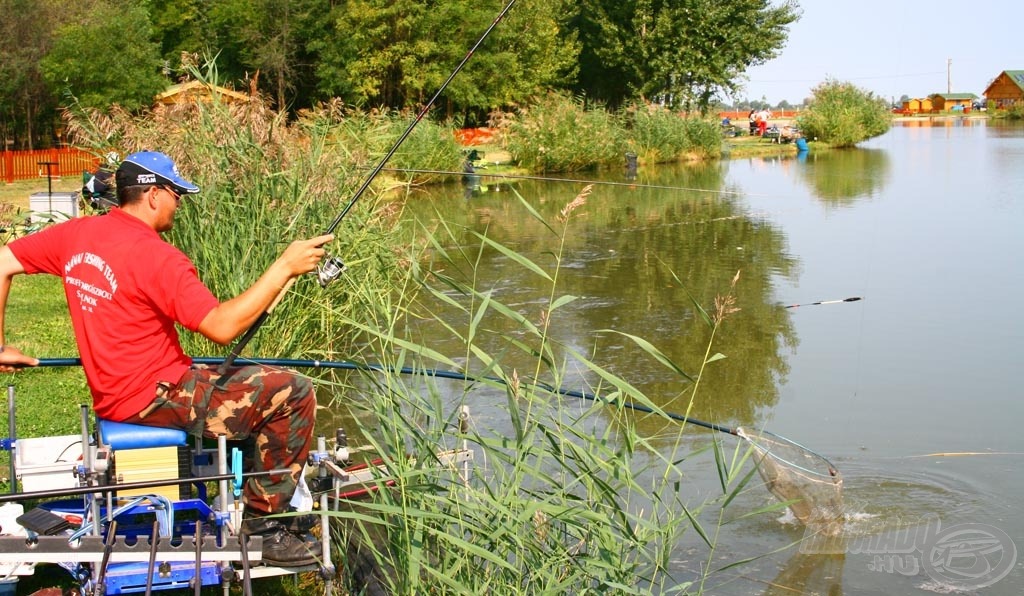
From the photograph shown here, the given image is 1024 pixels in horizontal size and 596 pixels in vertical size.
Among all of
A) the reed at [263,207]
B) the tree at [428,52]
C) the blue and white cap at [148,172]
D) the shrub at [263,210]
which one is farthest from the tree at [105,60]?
the blue and white cap at [148,172]

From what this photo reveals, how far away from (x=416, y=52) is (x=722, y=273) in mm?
25003

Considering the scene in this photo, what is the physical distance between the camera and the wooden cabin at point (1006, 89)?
306 feet

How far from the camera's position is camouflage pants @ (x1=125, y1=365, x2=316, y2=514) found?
3.50 meters

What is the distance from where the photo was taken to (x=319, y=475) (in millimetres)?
3717

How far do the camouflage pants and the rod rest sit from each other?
0.07 feet

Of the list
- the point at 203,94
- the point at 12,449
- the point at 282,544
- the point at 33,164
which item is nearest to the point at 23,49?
the point at 33,164

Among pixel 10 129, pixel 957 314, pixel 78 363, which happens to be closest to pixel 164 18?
pixel 10 129

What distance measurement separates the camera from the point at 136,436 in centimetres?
348

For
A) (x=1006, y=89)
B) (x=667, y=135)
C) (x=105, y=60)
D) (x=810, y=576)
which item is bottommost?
(x=810, y=576)

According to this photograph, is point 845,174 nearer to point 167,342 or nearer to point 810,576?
point 810,576

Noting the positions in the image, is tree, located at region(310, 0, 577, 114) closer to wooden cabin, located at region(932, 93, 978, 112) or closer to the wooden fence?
the wooden fence

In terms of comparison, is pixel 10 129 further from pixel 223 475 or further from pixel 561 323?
pixel 223 475

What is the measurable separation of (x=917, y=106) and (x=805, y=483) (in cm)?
11549

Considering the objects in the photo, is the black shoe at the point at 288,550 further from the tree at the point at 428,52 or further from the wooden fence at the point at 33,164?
the tree at the point at 428,52
